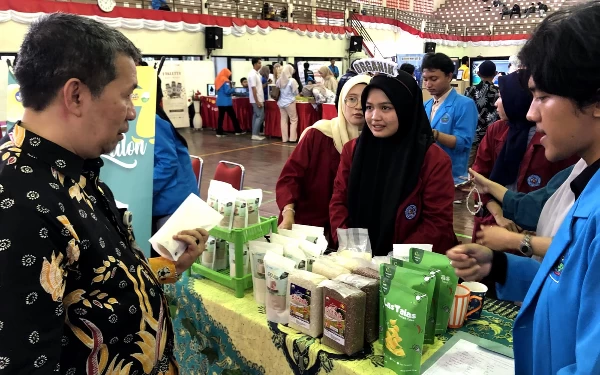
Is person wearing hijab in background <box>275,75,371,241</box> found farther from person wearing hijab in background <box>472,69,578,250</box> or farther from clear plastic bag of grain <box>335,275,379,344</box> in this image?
clear plastic bag of grain <box>335,275,379,344</box>

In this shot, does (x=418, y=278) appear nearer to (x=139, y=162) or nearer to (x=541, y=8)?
(x=139, y=162)

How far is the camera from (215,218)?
1.48 metres

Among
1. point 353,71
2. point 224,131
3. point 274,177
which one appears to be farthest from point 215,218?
point 224,131

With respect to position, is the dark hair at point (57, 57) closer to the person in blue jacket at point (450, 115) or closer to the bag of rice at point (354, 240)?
the bag of rice at point (354, 240)

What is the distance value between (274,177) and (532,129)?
456 centimetres

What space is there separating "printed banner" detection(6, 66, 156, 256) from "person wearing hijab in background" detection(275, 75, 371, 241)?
78 centimetres

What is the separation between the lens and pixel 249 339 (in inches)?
59.7

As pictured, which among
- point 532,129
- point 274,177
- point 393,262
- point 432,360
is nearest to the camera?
point 432,360

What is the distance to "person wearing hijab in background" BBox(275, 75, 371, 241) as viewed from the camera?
2.45 meters

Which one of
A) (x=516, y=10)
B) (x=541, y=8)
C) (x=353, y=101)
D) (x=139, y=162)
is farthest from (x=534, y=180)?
(x=516, y=10)

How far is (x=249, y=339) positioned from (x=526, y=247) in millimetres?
941

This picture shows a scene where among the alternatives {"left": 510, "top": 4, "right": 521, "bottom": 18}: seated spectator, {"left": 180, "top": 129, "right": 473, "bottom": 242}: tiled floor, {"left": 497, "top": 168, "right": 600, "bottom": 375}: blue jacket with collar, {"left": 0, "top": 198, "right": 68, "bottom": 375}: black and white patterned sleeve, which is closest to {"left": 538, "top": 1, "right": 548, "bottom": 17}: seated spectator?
{"left": 510, "top": 4, "right": 521, "bottom": 18}: seated spectator

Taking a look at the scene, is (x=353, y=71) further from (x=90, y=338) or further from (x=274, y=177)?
(x=274, y=177)

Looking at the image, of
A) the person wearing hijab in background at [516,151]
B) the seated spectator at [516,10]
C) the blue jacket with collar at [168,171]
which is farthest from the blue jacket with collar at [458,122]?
the seated spectator at [516,10]
